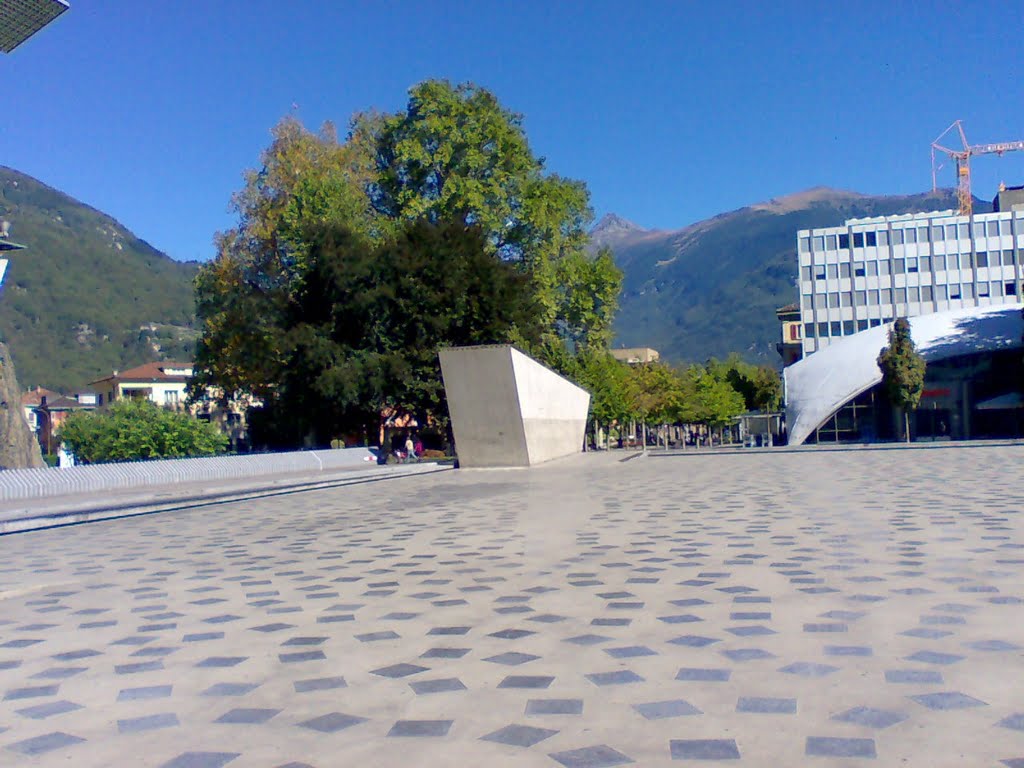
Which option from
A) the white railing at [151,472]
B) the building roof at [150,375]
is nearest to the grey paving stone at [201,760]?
the white railing at [151,472]

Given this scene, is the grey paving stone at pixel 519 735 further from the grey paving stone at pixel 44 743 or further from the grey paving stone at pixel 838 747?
the grey paving stone at pixel 44 743

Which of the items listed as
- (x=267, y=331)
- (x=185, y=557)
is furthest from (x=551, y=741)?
(x=267, y=331)

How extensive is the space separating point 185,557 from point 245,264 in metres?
28.7

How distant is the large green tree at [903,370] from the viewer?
48594 millimetres

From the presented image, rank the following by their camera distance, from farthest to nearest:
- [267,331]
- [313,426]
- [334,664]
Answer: [313,426] < [267,331] < [334,664]

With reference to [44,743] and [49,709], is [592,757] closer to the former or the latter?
[44,743]

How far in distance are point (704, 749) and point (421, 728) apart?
1.25 meters

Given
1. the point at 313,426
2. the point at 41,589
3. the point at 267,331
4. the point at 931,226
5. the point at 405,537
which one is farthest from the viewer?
the point at 931,226

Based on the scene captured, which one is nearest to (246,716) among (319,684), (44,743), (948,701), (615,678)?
(319,684)

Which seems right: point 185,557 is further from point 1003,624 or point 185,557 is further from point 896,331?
point 896,331

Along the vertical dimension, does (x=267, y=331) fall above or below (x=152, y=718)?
above

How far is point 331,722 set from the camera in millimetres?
4438

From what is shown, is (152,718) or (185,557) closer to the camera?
(152,718)

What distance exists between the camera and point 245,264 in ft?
124
